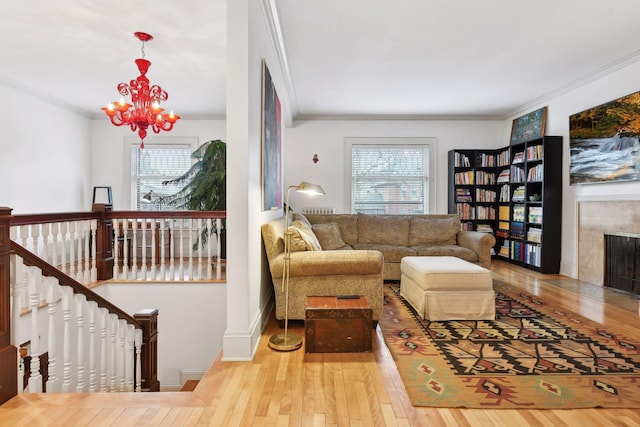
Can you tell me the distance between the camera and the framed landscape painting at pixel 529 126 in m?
5.27

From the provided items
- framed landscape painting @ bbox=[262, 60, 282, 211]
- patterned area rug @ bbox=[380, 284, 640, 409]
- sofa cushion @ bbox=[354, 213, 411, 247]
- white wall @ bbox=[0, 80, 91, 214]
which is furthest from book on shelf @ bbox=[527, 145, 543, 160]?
white wall @ bbox=[0, 80, 91, 214]

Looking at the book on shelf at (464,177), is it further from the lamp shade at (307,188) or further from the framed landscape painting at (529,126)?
the lamp shade at (307,188)

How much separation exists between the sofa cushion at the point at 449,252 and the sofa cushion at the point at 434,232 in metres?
0.34

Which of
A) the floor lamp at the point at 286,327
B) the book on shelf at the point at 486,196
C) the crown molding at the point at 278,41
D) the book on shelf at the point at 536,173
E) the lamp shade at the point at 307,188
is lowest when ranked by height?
the floor lamp at the point at 286,327

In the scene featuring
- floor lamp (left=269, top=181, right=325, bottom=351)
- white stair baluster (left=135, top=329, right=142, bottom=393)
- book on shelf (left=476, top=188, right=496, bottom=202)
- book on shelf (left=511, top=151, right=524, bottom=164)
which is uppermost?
book on shelf (left=511, top=151, right=524, bottom=164)

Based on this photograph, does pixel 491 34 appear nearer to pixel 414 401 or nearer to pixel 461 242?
pixel 461 242

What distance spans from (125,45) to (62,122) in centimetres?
282

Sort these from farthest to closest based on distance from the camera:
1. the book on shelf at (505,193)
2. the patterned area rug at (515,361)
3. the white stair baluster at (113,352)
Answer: the book on shelf at (505,193) → the white stair baluster at (113,352) → the patterned area rug at (515,361)

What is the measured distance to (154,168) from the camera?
20.4ft

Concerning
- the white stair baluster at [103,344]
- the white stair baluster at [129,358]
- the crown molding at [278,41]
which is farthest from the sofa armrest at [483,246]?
the white stair baluster at [103,344]

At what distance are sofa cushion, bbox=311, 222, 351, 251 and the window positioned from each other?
170 cm

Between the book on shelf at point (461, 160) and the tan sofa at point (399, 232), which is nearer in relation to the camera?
the tan sofa at point (399, 232)

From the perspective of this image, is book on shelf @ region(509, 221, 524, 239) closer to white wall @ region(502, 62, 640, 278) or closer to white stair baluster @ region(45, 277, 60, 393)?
white wall @ region(502, 62, 640, 278)

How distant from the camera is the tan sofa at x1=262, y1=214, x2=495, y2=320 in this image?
2.75 metres
